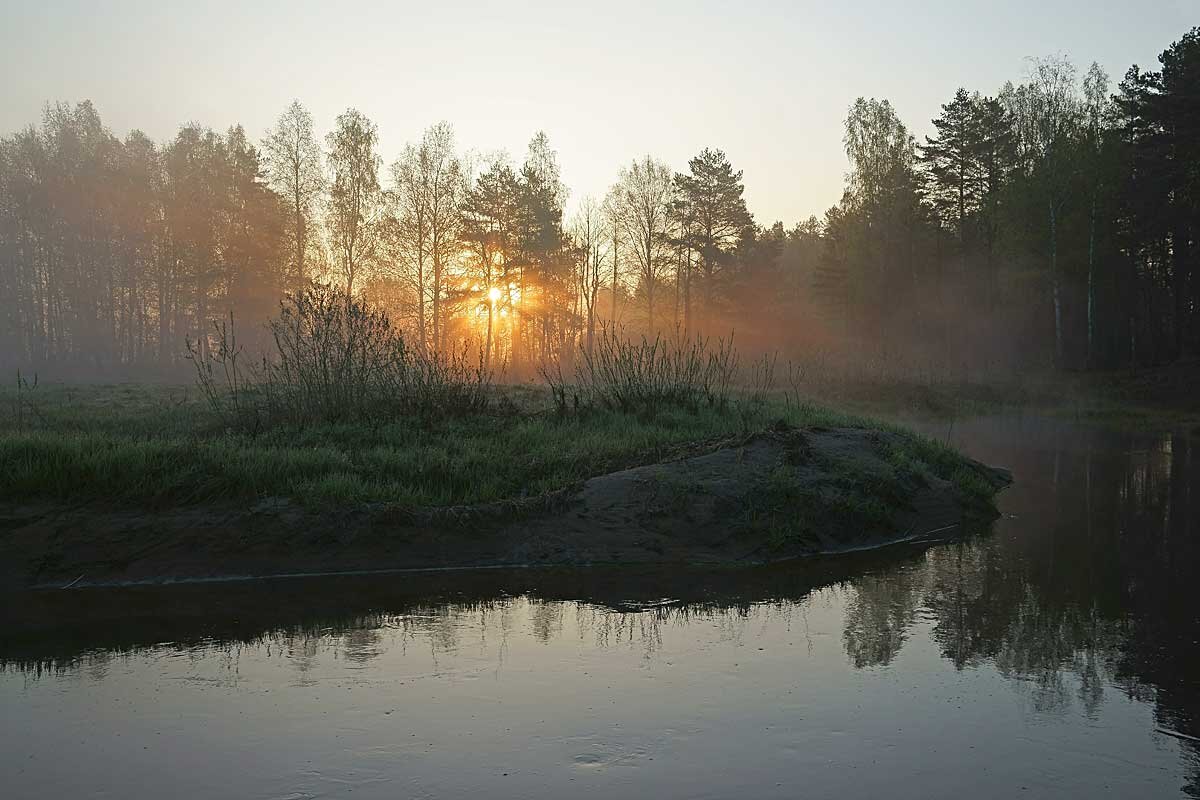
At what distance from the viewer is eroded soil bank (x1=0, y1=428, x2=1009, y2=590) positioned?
796 centimetres

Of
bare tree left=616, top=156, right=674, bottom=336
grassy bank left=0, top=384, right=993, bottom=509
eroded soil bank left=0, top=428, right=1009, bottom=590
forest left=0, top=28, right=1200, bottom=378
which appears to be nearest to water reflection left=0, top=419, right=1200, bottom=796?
eroded soil bank left=0, top=428, right=1009, bottom=590

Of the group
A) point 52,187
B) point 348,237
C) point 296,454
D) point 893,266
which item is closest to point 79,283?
point 52,187

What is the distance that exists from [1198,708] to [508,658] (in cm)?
394

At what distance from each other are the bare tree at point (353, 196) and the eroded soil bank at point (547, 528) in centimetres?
3263

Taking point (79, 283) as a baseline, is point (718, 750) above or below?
below

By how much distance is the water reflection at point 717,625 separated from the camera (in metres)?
5.69

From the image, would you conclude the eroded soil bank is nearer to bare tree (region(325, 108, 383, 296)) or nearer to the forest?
the forest

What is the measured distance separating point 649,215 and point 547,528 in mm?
42967

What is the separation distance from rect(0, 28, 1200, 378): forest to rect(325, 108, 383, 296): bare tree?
0.32ft

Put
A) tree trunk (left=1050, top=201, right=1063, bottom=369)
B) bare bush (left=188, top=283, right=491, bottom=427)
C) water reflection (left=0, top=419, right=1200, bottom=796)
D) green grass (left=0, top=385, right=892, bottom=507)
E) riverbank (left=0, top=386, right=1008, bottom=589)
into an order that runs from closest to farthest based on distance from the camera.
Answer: water reflection (left=0, top=419, right=1200, bottom=796), riverbank (left=0, top=386, right=1008, bottom=589), green grass (left=0, top=385, right=892, bottom=507), bare bush (left=188, top=283, right=491, bottom=427), tree trunk (left=1050, top=201, right=1063, bottom=369)

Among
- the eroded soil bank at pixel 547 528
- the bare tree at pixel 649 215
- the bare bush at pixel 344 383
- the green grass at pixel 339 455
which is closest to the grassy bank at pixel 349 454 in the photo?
the green grass at pixel 339 455

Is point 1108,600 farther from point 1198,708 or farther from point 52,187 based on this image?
point 52,187

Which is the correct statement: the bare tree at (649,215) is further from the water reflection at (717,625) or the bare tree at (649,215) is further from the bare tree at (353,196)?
the water reflection at (717,625)

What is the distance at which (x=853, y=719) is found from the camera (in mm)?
4930
